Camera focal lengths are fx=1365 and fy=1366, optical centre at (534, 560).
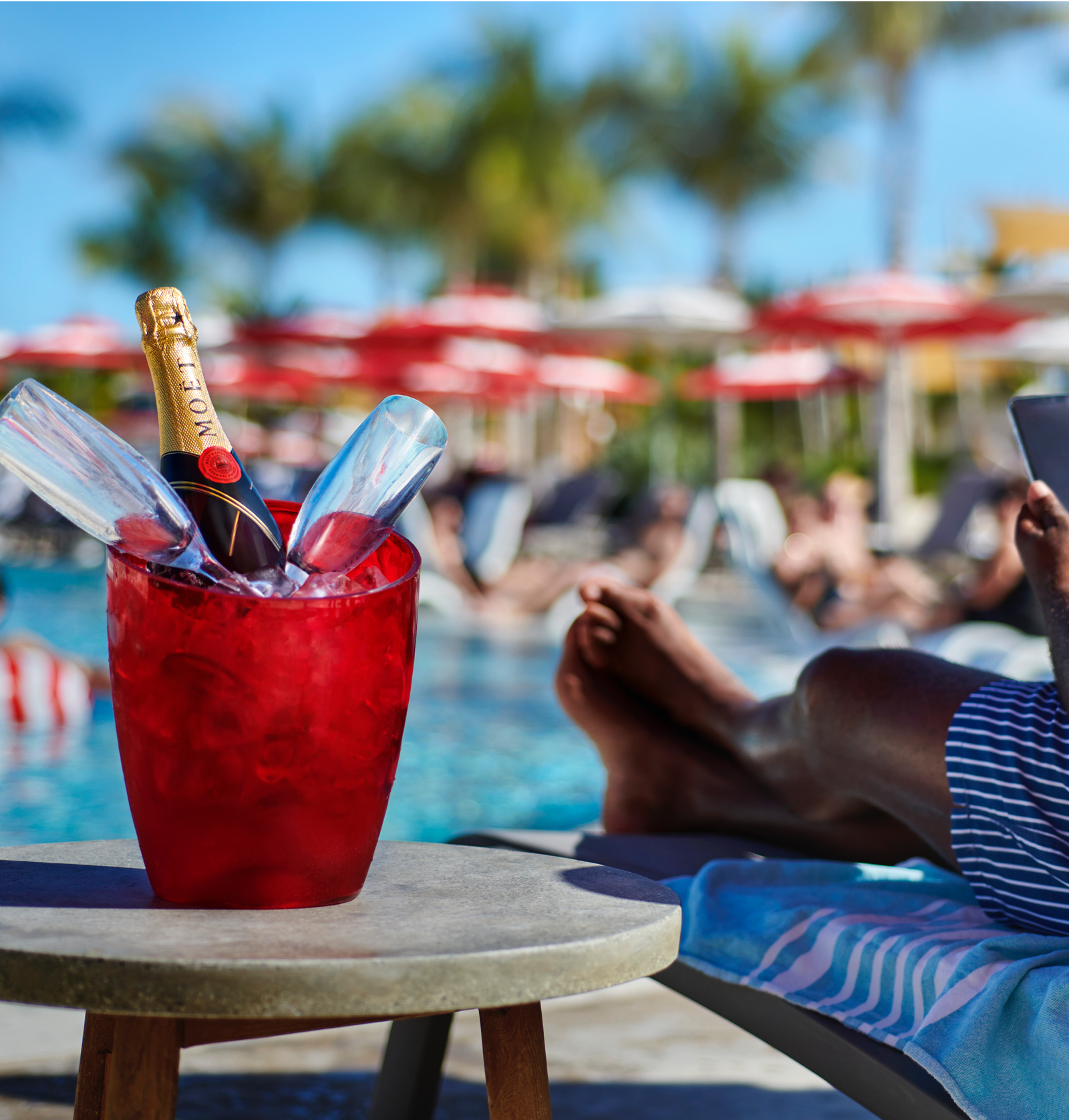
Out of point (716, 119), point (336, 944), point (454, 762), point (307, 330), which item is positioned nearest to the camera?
point (336, 944)

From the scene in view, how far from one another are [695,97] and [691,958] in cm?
3541

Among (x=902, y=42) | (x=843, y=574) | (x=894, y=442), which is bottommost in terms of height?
(x=843, y=574)

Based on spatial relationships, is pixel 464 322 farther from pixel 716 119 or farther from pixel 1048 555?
pixel 716 119

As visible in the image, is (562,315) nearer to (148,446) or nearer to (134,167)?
(148,446)

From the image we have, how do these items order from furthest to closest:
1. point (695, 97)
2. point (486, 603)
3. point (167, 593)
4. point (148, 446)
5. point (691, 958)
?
point (695, 97) → point (148, 446) → point (486, 603) → point (691, 958) → point (167, 593)

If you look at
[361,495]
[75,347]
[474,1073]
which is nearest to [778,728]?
[474,1073]

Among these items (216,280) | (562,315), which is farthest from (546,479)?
(216,280)

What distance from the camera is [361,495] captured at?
1.13 meters

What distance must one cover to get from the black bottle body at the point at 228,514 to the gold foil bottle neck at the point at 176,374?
17mm

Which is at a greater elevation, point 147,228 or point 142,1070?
point 147,228

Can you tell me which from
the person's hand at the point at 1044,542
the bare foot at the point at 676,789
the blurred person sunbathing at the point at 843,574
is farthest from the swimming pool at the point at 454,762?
the person's hand at the point at 1044,542

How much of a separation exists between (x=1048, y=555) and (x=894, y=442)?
2083cm

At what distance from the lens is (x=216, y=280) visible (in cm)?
4741

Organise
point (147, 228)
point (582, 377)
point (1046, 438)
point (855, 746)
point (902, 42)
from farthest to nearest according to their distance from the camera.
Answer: point (147, 228) → point (902, 42) → point (582, 377) → point (1046, 438) → point (855, 746)
